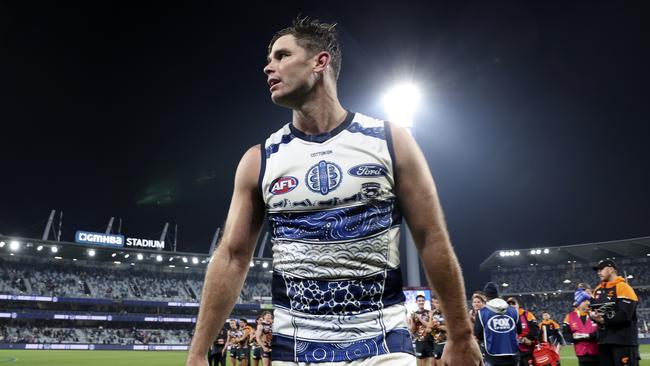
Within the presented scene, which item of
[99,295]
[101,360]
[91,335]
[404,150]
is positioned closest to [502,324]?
[404,150]

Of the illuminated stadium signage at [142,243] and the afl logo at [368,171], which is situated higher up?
the illuminated stadium signage at [142,243]

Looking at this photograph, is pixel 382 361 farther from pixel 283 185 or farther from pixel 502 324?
pixel 502 324

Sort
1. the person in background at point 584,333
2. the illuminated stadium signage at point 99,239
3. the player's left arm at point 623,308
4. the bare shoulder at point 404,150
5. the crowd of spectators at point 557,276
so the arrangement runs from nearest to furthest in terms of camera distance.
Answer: the bare shoulder at point 404,150 → the player's left arm at point 623,308 → the person in background at point 584,333 → the illuminated stadium signage at point 99,239 → the crowd of spectators at point 557,276

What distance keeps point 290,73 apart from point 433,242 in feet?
3.87

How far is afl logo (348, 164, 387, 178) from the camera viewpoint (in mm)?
2609

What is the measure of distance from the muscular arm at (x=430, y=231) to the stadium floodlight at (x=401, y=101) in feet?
143

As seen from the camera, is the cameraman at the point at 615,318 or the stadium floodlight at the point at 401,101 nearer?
the cameraman at the point at 615,318

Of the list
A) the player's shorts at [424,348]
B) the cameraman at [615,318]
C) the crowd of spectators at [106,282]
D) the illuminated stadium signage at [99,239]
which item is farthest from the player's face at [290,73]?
the illuminated stadium signage at [99,239]

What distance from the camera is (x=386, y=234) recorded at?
8.52 feet

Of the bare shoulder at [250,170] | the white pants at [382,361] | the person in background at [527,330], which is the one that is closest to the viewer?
the white pants at [382,361]

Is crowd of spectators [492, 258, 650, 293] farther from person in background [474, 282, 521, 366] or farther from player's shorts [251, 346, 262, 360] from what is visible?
person in background [474, 282, 521, 366]

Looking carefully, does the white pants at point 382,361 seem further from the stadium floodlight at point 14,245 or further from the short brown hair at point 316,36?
the stadium floodlight at point 14,245

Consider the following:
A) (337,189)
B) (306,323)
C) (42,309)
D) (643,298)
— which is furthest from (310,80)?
(643,298)

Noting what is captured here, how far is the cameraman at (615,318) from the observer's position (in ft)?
27.7
